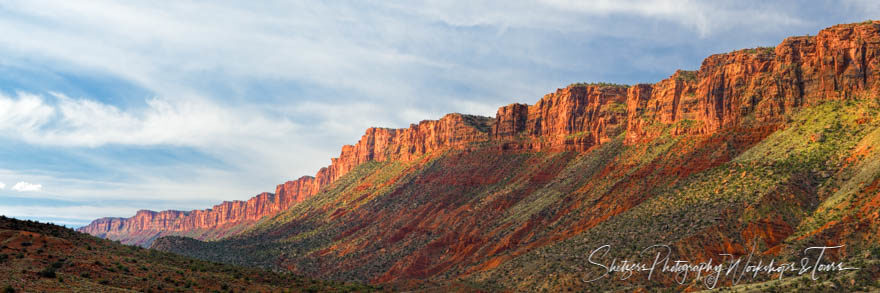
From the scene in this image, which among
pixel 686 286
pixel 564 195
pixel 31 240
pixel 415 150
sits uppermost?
pixel 415 150

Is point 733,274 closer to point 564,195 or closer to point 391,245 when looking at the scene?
point 564,195

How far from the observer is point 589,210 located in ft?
314

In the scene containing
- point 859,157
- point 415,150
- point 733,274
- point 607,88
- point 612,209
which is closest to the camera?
point 733,274

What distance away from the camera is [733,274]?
61875 millimetres

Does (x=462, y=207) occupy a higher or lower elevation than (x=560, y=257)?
higher

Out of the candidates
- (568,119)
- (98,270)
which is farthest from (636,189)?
(98,270)

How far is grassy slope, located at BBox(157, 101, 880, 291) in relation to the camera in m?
68.7

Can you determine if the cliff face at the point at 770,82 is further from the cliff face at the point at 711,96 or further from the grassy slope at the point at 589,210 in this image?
the grassy slope at the point at 589,210

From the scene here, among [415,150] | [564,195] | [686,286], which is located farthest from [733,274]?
[415,150]

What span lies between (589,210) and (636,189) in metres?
7.88

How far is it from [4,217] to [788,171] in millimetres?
83552

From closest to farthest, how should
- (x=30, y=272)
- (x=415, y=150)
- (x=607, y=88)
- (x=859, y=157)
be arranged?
(x=30, y=272)
(x=859, y=157)
(x=607, y=88)
(x=415, y=150)

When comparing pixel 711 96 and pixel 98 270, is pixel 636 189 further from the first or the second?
pixel 98 270

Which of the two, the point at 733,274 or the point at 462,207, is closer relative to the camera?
the point at 733,274
